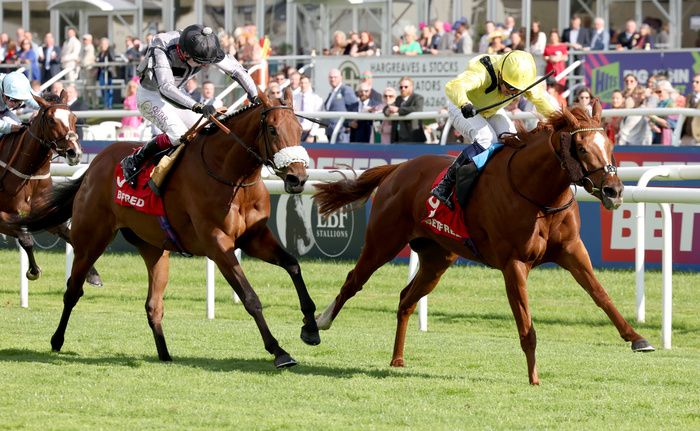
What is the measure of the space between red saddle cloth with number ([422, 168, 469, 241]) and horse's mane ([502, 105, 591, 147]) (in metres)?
0.45

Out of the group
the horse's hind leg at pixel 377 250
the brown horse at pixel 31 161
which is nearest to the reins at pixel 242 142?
the horse's hind leg at pixel 377 250

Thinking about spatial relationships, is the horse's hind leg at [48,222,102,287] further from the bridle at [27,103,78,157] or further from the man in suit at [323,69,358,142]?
the man in suit at [323,69,358,142]

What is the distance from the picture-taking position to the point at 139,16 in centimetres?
2398

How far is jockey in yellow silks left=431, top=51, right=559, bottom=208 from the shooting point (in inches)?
287

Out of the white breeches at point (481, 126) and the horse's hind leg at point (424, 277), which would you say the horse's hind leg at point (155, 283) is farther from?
the white breeches at point (481, 126)

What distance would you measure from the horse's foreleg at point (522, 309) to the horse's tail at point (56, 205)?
320 cm

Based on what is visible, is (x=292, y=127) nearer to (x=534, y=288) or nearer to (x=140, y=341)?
(x=140, y=341)

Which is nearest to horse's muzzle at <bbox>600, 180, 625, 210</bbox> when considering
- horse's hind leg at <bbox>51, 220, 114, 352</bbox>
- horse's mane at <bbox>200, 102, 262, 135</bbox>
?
horse's mane at <bbox>200, 102, 262, 135</bbox>

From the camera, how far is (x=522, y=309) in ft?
22.2

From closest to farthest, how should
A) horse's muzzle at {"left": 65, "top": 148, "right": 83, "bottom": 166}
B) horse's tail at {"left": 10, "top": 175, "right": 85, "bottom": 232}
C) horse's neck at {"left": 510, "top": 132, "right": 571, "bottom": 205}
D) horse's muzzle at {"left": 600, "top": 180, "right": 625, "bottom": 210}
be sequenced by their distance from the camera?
horse's muzzle at {"left": 600, "top": 180, "right": 625, "bottom": 210} → horse's neck at {"left": 510, "top": 132, "right": 571, "bottom": 205} → horse's tail at {"left": 10, "top": 175, "right": 85, "bottom": 232} → horse's muzzle at {"left": 65, "top": 148, "right": 83, "bottom": 166}

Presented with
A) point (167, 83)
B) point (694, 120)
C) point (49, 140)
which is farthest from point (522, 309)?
point (694, 120)

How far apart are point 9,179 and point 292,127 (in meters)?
4.81

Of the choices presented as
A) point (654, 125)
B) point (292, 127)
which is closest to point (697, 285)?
point (654, 125)

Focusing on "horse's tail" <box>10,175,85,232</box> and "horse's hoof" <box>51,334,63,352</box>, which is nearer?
"horse's hoof" <box>51,334,63,352</box>
